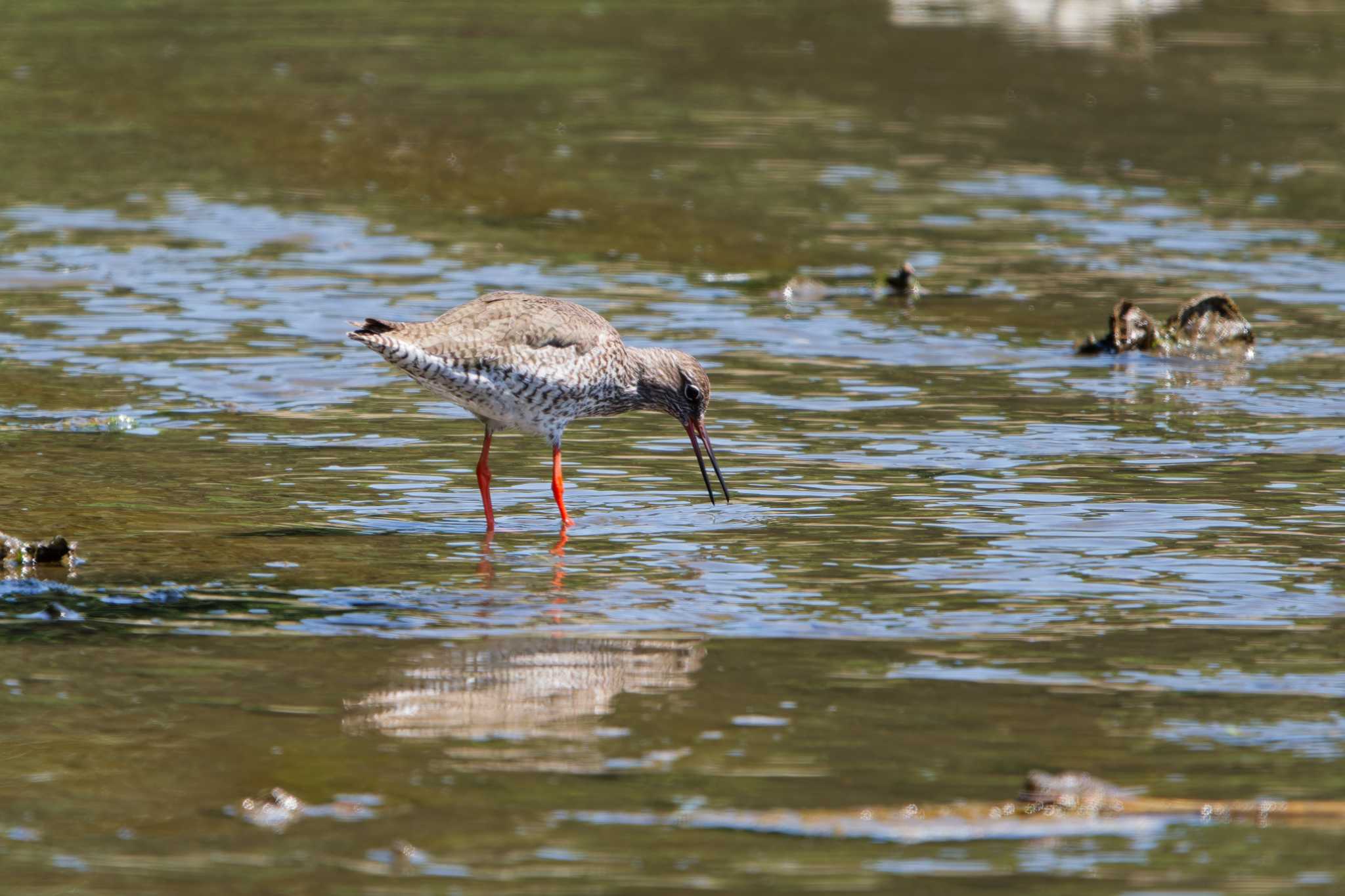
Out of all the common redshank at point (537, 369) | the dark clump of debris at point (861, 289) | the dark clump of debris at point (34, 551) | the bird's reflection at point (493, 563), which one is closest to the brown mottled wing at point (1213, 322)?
the dark clump of debris at point (861, 289)

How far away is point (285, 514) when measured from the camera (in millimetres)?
10188

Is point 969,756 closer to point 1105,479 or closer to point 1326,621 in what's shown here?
point 1326,621

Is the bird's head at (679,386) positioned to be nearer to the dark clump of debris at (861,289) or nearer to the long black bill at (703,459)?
the long black bill at (703,459)

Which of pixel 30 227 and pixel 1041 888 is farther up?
pixel 30 227

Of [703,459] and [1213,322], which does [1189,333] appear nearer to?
[1213,322]

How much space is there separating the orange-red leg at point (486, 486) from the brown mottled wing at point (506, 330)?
659 millimetres

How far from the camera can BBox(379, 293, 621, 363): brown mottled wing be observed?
10.1 metres

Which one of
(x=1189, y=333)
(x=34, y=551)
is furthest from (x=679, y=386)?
(x=1189, y=333)

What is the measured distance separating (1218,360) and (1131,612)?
6.19 metres

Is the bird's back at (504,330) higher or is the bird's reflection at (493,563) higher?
the bird's back at (504,330)

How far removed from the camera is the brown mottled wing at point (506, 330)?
10.1m

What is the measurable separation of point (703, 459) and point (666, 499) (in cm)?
77

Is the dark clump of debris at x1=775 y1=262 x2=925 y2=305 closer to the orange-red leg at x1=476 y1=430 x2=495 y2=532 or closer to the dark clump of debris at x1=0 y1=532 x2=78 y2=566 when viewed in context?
the orange-red leg at x1=476 y1=430 x2=495 y2=532

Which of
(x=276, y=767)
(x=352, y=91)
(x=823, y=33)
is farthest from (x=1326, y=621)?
(x=823, y=33)
